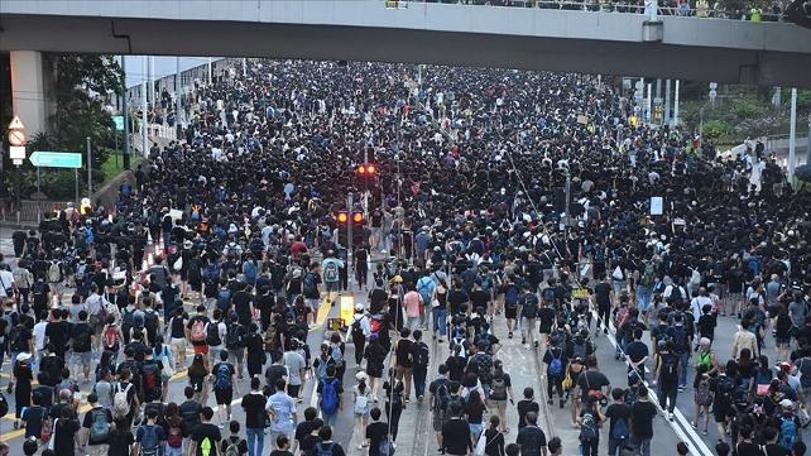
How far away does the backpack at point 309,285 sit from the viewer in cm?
2600

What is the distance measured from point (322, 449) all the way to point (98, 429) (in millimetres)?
2934

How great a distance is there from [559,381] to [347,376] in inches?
149

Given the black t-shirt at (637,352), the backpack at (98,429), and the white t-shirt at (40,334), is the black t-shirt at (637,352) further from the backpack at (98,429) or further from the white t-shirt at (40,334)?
the white t-shirt at (40,334)

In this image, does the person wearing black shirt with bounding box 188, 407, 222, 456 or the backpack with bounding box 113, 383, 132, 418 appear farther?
the backpack with bounding box 113, 383, 132, 418

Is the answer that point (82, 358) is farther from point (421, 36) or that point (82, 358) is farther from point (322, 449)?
point (421, 36)

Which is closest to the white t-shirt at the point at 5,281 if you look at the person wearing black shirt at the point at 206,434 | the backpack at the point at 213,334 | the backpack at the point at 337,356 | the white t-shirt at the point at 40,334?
the white t-shirt at the point at 40,334

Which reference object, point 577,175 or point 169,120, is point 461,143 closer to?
point 577,175

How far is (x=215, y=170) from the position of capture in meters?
41.0

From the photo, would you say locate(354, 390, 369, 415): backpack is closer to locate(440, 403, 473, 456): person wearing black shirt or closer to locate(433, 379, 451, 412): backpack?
locate(433, 379, 451, 412): backpack

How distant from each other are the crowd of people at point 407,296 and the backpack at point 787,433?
0.14 ft

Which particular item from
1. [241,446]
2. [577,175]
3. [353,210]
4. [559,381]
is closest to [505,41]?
[577,175]

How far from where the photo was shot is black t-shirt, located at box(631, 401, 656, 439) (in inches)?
692

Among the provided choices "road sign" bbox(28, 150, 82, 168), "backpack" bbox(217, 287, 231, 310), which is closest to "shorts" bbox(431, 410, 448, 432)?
"backpack" bbox(217, 287, 231, 310)

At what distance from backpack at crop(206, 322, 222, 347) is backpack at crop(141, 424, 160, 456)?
15.4 ft
